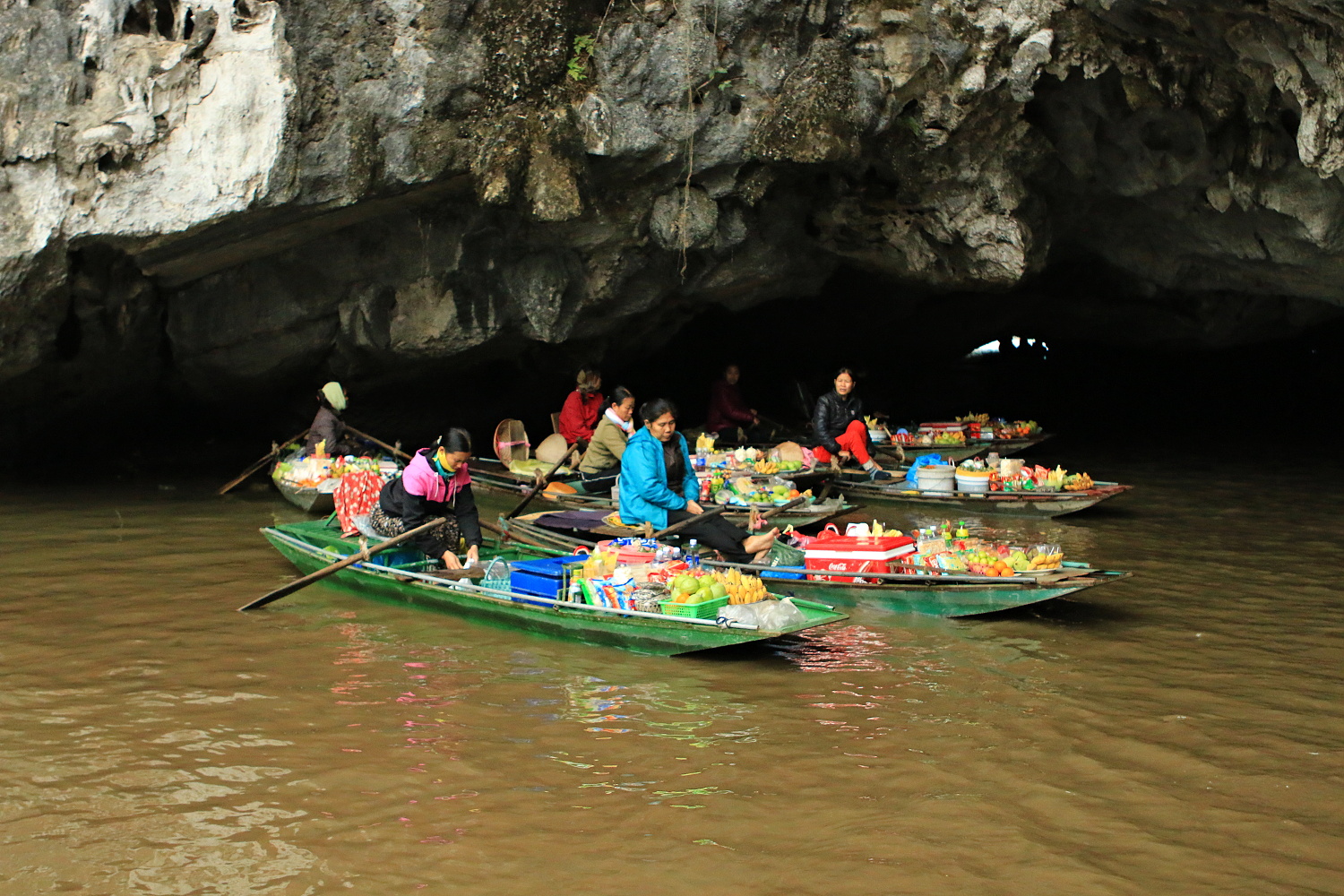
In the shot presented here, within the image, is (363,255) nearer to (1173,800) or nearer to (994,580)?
(994,580)

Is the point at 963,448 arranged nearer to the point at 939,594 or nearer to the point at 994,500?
the point at 994,500

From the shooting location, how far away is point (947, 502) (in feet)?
33.9

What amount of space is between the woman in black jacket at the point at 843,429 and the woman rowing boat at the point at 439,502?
15.4 feet

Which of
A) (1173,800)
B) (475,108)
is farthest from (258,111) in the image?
(1173,800)

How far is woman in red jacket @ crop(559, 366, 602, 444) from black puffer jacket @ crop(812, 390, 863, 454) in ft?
8.33

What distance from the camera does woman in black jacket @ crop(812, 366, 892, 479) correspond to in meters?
10.8

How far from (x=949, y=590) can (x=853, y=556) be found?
2.13 feet

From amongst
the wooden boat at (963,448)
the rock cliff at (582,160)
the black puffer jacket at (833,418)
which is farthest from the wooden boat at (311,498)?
the wooden boat at (963,448)

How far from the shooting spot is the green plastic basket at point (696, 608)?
5684 millimetres

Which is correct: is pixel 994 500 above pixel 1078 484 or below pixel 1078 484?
below

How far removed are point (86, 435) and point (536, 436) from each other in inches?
240

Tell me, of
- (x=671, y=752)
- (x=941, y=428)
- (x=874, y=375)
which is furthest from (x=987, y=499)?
(x=874, y=375)

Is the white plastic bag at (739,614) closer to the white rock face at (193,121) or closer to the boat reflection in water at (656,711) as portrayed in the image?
the boat reflection in water at (656,711)

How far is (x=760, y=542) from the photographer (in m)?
7.03
